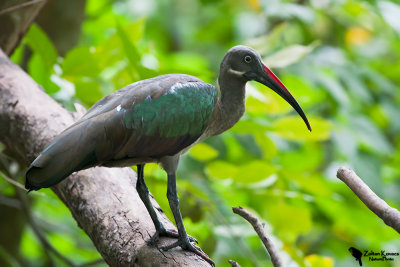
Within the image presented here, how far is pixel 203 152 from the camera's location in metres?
2.90

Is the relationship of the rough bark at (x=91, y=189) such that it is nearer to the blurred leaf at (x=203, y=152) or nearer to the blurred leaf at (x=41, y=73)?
the blurred leaf at (x=41, y=73)

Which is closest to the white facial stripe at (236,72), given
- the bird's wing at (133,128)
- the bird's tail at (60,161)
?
the bird's wing at (133,128)

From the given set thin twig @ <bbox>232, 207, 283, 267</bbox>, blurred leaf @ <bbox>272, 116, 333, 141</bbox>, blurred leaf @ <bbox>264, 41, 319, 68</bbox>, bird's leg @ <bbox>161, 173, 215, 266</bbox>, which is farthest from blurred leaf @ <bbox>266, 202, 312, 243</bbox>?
thin twig @ <bbox>232, 207, 283, 267</bbox>

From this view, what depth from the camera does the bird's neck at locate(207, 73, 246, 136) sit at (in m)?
2.35

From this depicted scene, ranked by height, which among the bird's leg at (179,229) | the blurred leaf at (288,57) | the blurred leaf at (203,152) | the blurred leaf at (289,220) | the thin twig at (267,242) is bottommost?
the blurred leaf at (289,220)

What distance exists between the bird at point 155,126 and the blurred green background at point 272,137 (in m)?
0.44

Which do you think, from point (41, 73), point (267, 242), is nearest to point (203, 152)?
point (41, 73)

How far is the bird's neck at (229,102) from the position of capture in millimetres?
2354

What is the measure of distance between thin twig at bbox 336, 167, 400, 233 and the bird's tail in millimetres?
859

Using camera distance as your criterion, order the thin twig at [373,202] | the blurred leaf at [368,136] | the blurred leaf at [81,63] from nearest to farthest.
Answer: the thin twig at [373,202] → the blurred leaf at [81,63] → the blurred leaf at [368,136]

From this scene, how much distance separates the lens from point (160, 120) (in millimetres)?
2137

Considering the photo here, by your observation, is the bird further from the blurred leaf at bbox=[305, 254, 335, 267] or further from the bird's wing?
the blurred leaf at bbox=[305, 254, 335, 267]

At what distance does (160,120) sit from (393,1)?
2719 millimetres

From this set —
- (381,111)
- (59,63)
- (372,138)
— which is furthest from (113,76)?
(381,111)
